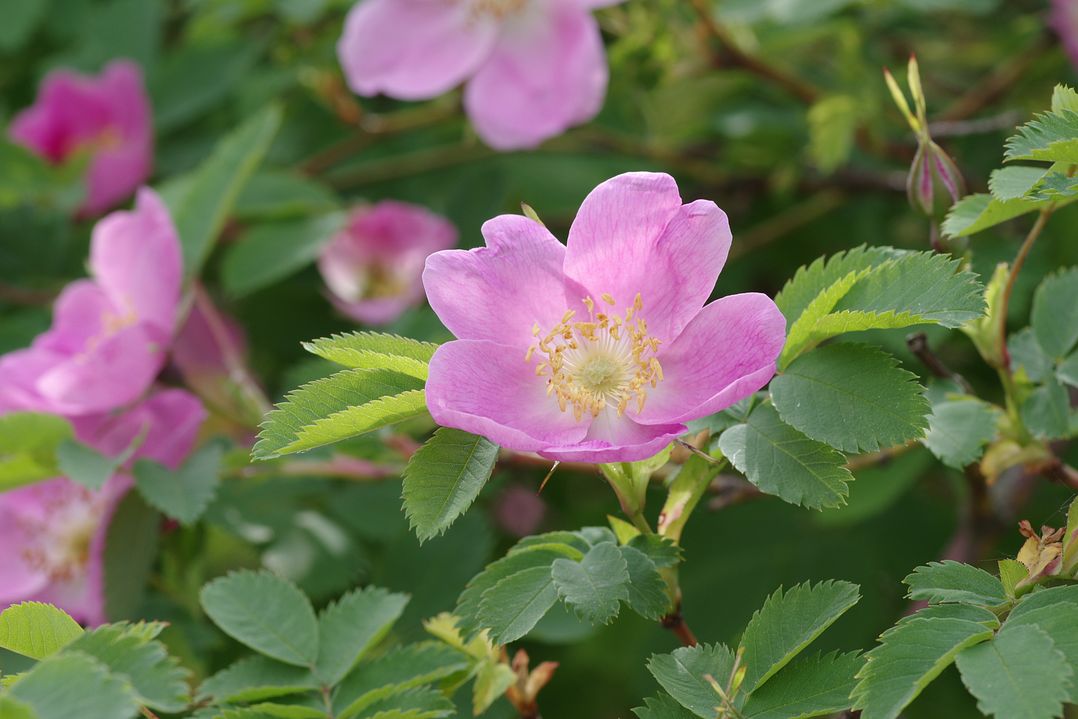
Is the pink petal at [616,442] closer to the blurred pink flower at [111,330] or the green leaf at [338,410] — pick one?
the green leaf at [338,410]

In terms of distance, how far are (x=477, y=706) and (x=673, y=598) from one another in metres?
0.16

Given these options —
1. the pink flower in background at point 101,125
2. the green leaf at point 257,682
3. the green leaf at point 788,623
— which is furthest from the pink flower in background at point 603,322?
the pink flower in background at point 101,125

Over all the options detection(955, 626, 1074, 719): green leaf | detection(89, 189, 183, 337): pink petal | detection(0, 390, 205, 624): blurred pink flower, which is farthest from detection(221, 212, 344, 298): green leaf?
detection(955, 626, 1074, 719): green leaf

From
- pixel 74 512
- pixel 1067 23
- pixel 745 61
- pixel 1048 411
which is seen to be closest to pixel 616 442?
pixel 1048 411

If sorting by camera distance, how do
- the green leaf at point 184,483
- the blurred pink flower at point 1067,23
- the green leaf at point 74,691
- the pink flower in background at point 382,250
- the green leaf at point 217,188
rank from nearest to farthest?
the green leaf at point 74,691 < the green leaf at point 184,483 < the green leaf at point 217,188 < the blurred pink flower at point 1067,23 < the pink flower in background at point 382,250

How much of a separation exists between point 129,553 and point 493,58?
0.78m

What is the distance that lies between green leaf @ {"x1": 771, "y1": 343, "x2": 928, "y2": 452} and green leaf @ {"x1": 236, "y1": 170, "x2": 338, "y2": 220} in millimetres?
910

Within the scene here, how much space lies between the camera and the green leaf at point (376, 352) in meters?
0.70

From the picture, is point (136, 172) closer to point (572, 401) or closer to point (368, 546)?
point (368, 546)

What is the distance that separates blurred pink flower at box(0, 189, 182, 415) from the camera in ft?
3.78

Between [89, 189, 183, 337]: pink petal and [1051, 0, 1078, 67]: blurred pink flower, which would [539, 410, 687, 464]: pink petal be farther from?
[1051, 0, 1078, 67]: blurred pink flower

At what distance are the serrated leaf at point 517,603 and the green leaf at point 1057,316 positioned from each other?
405mm

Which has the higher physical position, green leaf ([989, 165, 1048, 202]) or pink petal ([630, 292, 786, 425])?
green leaf ([989, 165, 1048, 202])

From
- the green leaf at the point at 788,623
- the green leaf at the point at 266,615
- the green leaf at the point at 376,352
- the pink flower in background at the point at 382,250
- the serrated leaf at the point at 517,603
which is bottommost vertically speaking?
the pink flower in background at the point at 382,250
